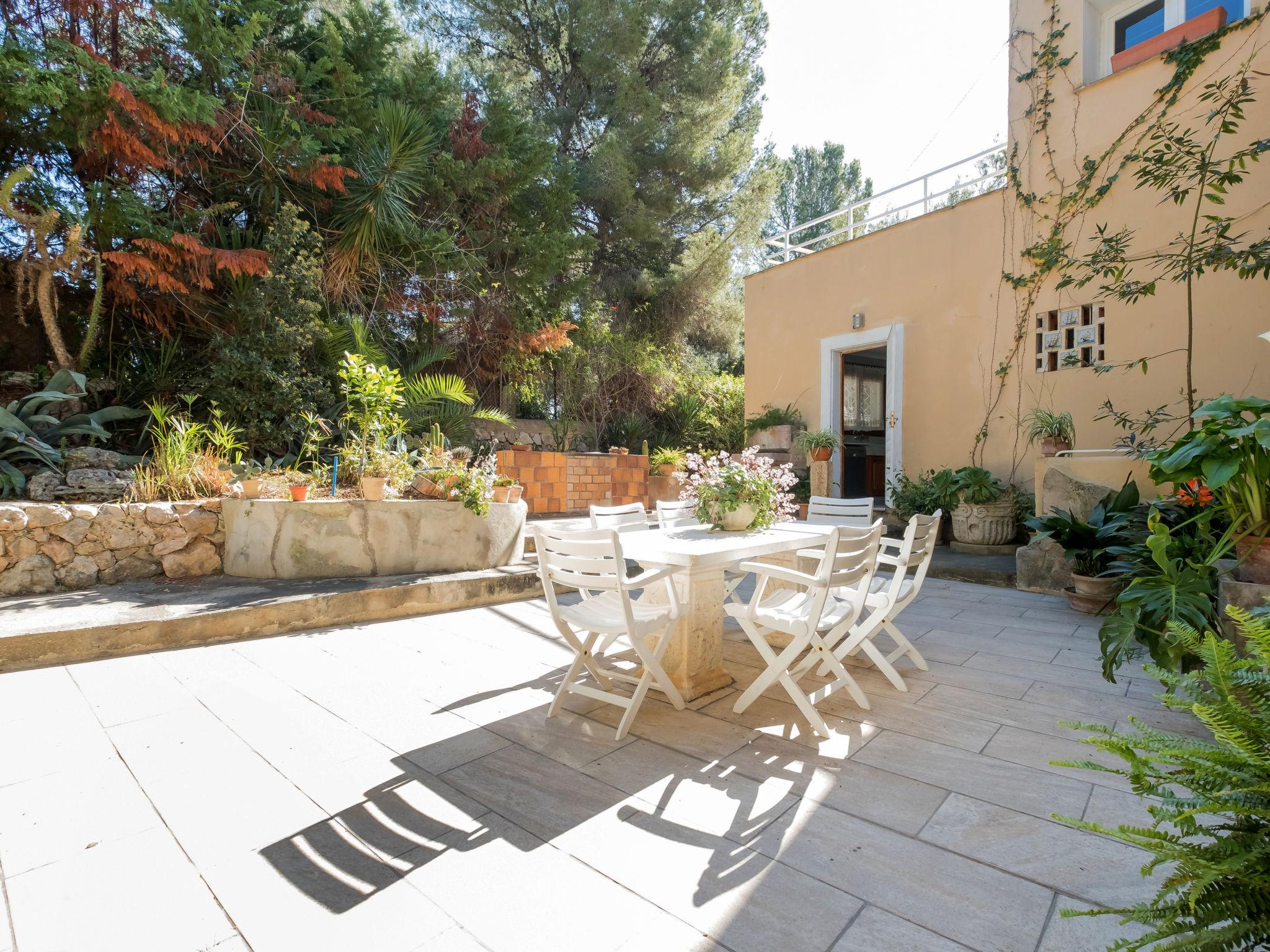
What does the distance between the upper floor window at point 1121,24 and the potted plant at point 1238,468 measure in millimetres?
5159

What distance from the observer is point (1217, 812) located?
0.85 metres

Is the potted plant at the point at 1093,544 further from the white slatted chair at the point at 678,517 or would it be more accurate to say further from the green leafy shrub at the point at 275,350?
the green leafy shrub at the point at 275,350

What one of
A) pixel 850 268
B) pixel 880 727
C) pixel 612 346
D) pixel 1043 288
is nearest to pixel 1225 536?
pixel 880 727

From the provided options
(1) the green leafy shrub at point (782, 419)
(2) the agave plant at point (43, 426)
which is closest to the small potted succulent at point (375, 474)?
(2) the agave plant at point (43, 426)

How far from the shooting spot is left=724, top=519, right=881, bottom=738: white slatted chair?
2.44 m

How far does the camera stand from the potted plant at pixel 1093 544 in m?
4.18

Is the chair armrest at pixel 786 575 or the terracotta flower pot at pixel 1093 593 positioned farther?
the terracotta flower pot at pixel 1093 593

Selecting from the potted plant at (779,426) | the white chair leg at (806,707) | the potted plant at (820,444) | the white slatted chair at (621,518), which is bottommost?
the white chair leg at (806,707)

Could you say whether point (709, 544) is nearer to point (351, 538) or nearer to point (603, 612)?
point (603, 612)

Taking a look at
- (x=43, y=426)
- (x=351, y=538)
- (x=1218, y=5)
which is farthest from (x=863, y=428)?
(x=43, y=426)

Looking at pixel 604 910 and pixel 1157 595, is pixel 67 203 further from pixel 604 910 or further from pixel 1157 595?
pixel 1157 595

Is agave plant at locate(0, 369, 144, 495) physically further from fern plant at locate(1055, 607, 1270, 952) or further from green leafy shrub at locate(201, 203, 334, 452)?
fern plant at locate(1055, 607, 1270, 952)

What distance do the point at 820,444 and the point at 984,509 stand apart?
80.2 inches

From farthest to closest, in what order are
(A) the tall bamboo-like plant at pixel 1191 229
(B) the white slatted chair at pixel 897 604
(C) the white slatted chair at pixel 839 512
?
(A) the tall bamboo-like plant at pixel 1191 229 → (C) the white slatted chair at pixel 839 512 → (B) the white slatted chair at pixel 897 604
